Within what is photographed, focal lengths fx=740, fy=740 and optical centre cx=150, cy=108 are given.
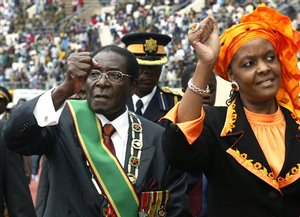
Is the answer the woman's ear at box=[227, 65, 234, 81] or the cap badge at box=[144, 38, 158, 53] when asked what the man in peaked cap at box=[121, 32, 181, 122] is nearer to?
the cap badge at box=[144, 38, 158, 53]

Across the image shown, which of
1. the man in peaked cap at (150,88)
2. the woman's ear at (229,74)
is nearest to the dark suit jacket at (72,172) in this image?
the woman's ear at (229,74)

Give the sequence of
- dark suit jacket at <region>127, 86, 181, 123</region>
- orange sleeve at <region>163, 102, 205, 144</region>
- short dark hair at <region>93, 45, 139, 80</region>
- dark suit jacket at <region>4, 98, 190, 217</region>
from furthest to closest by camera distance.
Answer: dark suit jacket at <region>127, 86, 181, 123</region>, short dark hair at <region>93, 45, 139, 80</region>, dark suit jacket at <region>4, 98, 190, 217</region>, orange sleeve at <region>163, 102, 205, 144</region>

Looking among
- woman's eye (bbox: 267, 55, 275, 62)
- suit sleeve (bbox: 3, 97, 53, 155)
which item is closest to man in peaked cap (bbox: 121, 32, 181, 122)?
suit sleeve (bbox: 3, 97, 53, 155)

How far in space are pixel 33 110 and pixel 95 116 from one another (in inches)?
20.6

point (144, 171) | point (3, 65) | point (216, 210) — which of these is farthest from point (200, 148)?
point (3, 65)

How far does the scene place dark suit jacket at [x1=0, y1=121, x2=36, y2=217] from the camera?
3832mm

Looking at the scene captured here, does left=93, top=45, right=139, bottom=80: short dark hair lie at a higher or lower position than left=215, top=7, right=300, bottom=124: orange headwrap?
lower

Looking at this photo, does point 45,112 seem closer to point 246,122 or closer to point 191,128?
point 191,128

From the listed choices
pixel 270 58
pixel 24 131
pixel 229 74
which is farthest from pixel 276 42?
pixel 24 131

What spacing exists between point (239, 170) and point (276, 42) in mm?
646

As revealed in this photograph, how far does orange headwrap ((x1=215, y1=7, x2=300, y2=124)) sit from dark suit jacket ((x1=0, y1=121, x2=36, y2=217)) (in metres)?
1.18

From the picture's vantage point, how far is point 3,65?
33.5m

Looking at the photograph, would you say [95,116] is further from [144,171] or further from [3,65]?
[3,65]

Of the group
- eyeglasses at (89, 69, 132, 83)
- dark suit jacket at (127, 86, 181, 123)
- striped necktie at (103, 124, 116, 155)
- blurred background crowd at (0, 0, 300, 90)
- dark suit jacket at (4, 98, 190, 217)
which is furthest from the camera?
blurred background crowd at (0, 0, 300, 90)
